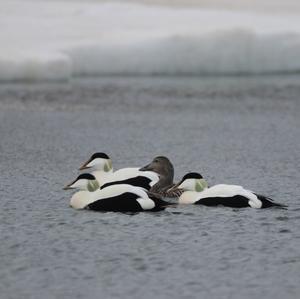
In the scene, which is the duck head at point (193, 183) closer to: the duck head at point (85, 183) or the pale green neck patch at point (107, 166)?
the duck head at point (85, 183)

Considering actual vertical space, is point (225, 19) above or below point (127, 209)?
above

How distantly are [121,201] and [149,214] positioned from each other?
0.29 meters

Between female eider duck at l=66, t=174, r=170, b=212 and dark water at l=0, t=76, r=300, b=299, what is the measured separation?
11 centimetres

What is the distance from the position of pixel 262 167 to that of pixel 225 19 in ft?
62.6

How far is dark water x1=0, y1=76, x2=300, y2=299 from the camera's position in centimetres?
787

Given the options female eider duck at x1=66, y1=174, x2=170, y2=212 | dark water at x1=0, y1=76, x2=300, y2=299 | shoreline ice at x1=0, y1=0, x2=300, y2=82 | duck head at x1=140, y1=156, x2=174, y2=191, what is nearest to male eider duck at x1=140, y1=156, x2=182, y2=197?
duck head at x1=140, y1=156, x2=174, y2=191

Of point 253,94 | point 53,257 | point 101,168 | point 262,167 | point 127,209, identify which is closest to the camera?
point 53,257

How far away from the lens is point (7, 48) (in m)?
27.8

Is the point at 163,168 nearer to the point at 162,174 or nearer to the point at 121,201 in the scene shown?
the point at 162,174

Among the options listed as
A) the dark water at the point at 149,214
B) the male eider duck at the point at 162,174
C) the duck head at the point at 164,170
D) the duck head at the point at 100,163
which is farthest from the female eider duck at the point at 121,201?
the duck head at the point at 100,163

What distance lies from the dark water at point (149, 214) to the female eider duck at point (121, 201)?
11cm

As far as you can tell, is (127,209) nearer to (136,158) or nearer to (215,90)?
(136,158)

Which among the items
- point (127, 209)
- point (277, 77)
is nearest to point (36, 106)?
point (277, 77)

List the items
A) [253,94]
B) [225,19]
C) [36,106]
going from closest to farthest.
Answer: [36,106] → [253,94] → [225,19]
